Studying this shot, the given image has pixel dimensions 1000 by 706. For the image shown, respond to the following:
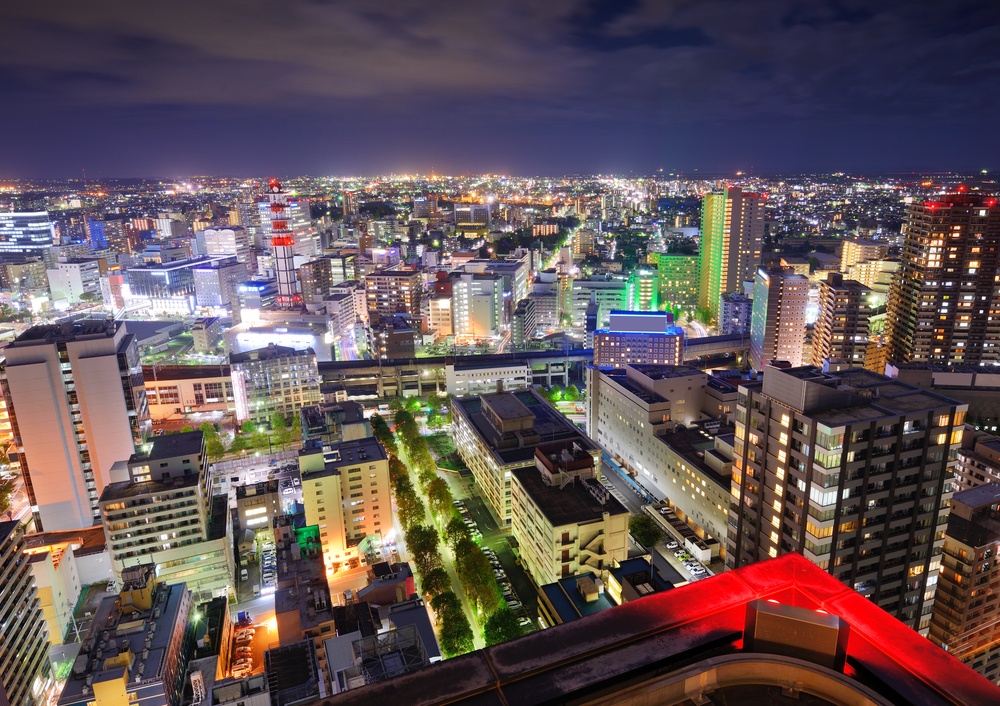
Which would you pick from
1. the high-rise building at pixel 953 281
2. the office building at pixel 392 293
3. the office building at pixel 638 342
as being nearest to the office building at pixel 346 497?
the office building at pixel 638 342

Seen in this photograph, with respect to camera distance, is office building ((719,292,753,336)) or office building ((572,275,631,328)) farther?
office building ((572,275,631,328))

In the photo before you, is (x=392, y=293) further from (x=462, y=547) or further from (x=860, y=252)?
(x=860, y=252)

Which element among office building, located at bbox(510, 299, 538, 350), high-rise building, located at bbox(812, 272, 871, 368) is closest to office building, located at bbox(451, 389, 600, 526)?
high-rise building, located at bbox(812, 272, 871, 368)

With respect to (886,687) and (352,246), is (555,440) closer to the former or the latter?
(886,687)

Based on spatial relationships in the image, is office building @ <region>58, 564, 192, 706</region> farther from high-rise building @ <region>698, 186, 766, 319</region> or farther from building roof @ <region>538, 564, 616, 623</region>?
high-rise building @ <region>698, 186, 766, 319</region>

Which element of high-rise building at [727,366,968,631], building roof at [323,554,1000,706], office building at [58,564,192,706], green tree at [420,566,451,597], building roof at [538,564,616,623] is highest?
building roof at [323,554,1000,706]

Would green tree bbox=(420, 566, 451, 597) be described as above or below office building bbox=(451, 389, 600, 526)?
below
